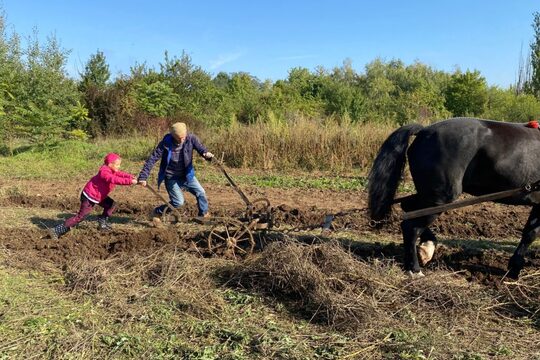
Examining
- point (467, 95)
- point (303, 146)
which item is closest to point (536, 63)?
point (467, 95)

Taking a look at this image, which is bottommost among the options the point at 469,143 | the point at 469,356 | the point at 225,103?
the point at 469,356

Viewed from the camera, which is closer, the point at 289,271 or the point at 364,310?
the point at 364,310

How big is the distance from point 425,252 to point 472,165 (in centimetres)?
110

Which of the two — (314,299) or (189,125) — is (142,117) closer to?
(189,125)

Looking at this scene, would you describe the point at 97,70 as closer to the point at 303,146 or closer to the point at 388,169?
the point at 303,146

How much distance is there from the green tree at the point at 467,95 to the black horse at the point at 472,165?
77.5 feet

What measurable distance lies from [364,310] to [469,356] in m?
0.83

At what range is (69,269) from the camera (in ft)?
16.1

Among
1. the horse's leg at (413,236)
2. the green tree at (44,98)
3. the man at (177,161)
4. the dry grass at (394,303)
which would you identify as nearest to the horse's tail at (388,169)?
the horse's leg at (413,236)

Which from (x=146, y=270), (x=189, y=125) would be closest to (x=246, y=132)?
(x=189, y=125)

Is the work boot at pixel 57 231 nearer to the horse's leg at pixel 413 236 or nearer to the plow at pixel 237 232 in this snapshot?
the plow at pixel 237 232

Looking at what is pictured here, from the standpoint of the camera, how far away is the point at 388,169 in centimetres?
532

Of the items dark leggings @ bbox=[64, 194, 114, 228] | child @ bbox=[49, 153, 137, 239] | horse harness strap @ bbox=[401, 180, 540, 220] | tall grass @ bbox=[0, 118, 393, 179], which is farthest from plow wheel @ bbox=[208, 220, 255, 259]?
tall grass @ bbox=[0, 118, 393, 179]

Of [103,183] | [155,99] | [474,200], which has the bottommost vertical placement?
[474,200]
